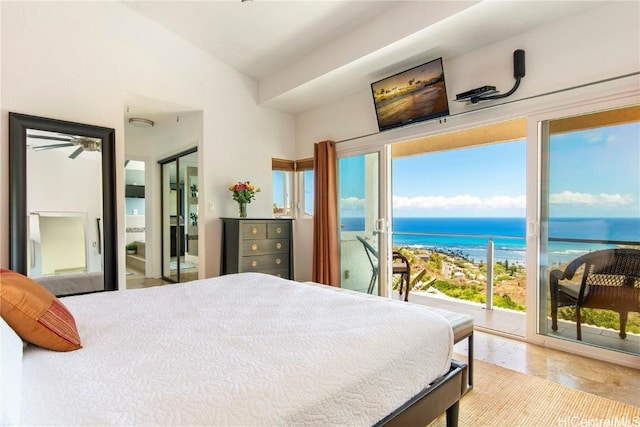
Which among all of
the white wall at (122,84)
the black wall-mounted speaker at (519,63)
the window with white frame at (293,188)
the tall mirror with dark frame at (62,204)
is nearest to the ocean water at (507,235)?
the window with white frame at (293,188)

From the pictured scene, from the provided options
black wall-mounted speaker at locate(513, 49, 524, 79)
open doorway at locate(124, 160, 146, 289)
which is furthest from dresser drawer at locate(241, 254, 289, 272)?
black wall-mounted speaker at locate(513, 49, 524, 79)

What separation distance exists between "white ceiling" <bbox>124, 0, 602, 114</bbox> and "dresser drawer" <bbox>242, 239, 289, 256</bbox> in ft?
5.89

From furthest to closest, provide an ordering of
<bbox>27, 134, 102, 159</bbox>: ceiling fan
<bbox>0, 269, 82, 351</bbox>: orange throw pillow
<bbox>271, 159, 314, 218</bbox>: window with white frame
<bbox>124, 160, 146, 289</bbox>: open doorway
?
<bbox>124, 160, 146, 289</bbox>: open doorway, <bbox>271, 159, 314, 218</bbox>: window with white frame, <bbox>27, 134, 102, 159</bbox>: ceiling fan, <bbox>0, 269, 82, 351</bbox>: orange throw pillow

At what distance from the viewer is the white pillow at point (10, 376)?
0.67 meters

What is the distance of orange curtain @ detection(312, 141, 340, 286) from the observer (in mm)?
4129

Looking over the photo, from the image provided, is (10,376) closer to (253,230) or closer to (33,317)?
(33,317)

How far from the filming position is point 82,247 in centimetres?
302

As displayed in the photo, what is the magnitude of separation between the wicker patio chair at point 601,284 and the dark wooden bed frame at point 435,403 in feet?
5.51

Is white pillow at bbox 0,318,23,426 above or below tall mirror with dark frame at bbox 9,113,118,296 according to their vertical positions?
below

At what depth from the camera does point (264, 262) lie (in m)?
3.85

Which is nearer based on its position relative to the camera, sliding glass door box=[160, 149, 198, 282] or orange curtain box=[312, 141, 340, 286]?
orange curtain box=[312, 141, 340, 286]

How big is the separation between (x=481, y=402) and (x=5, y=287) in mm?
2248

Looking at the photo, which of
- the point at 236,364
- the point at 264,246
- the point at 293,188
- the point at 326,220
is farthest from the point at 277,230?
the point at 236,364

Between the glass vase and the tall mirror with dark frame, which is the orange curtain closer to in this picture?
the glass vase
